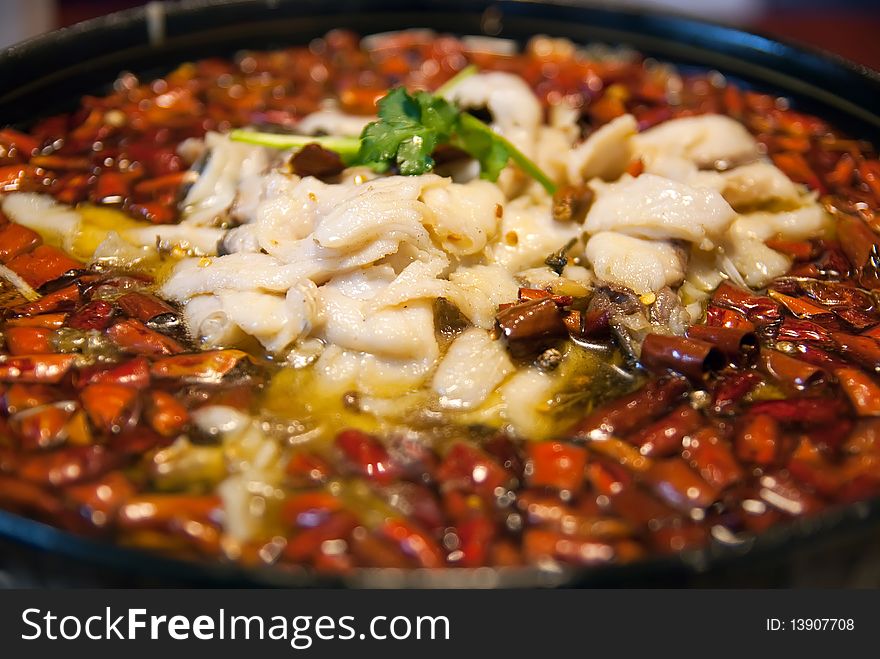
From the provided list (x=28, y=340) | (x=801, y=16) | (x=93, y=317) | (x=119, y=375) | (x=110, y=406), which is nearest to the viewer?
(x=110, y=406)

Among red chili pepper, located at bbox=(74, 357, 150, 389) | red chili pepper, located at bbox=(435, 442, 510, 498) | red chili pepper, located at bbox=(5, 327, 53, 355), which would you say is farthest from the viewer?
red chili pepper, located at bbox=(5, 327, 53, 355)

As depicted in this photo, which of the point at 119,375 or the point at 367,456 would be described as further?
the point at 119,375

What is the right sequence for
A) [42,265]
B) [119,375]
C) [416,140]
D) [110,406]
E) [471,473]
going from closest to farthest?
[471,473] → [110,406] → [119,375] → [42,265] → [416,140]

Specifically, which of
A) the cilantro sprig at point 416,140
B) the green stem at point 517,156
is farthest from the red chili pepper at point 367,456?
the green stem at point 517,156

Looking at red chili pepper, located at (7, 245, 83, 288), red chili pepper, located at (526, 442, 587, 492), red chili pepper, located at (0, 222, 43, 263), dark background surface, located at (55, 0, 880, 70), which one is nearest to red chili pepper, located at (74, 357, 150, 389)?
red chili pepper, located at (7, 245, 83, 288)

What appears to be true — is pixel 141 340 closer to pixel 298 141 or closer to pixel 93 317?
pixel 93 317

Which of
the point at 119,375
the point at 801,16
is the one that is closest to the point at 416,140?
the point at 119,375

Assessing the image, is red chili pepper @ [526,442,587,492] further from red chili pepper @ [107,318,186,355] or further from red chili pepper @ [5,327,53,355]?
red chili pepper @ [5,327,53,355]

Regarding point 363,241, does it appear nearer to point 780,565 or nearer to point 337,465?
point 337,465
